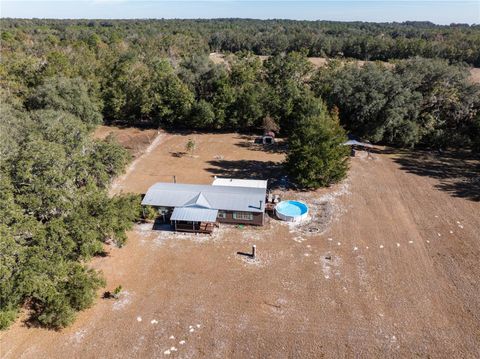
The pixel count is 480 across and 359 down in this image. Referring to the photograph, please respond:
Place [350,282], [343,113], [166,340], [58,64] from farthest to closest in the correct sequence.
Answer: [58,64] < [343,113] < [350,282] < [166,340]

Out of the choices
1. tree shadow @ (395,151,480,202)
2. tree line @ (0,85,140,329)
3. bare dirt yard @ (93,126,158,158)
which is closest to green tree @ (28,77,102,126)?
bare dirt yard @ (93,126,158,158)

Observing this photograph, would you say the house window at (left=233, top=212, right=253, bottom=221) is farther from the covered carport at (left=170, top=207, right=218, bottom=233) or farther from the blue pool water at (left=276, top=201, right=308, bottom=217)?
the blue pool water at (left=276, top=201, right=308, bottom=217)

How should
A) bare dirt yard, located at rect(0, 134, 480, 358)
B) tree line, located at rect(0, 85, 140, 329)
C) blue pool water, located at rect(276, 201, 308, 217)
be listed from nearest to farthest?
1. tree line, located at rect(0, 85, 140, 329)
2. bare dirt yard, located at rect(0, 134, 480, 358)
3. blue pool water, located at rect(276, 201, 308, 217)

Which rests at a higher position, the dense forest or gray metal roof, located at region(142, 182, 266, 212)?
the dense forest

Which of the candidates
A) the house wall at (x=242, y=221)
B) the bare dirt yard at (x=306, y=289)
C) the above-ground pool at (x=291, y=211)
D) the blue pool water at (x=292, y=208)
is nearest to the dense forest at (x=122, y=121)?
the bare dirt yard at (x=306, y=289)

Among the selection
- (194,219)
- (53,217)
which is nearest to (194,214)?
(194,219)

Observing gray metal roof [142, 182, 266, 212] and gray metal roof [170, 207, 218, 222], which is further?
gray metal roof [142, 182, 266, 212]

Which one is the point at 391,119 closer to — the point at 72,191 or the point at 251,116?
the point at 251,116

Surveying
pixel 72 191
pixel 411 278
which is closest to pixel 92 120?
pixel 72 191
